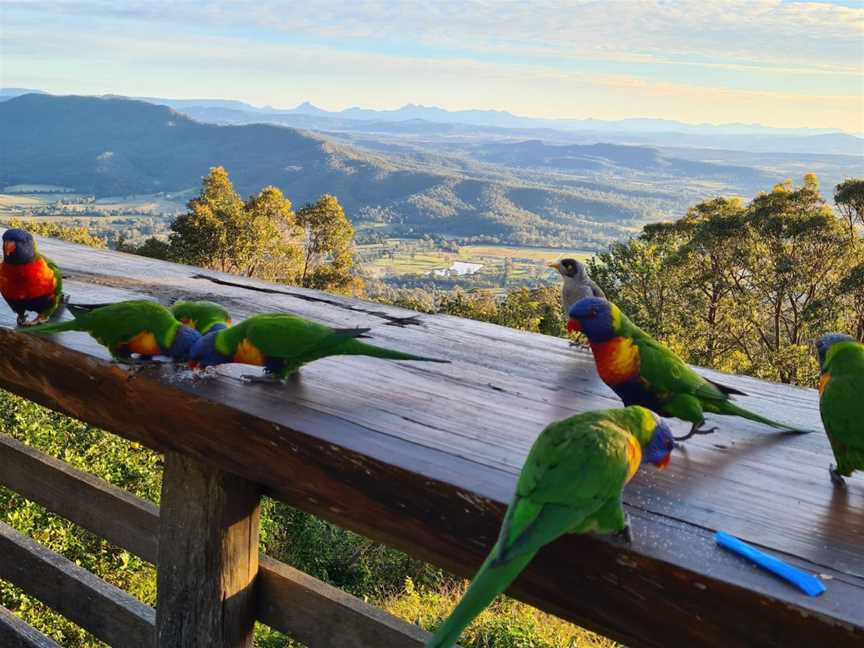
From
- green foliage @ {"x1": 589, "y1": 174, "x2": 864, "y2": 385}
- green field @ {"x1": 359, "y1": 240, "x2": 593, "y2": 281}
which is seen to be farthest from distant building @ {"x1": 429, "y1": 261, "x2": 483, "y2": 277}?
green foliage @ {"x1": 589, "y1": 174, "x2": 864, "y2": 385}

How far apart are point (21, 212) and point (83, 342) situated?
321 feet

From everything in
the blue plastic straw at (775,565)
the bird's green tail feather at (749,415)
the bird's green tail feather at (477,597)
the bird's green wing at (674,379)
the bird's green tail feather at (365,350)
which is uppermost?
the bird's green wing at (674,379)

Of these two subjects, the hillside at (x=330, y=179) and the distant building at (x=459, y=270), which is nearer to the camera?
the distant building at (x=459, y=270)

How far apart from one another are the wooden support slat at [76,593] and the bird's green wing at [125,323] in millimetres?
785

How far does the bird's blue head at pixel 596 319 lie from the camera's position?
5.19 feet

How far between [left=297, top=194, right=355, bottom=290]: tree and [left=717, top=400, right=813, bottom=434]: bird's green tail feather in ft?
93.7

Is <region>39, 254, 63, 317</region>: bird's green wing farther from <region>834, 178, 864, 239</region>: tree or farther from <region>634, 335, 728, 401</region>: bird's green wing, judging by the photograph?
<region>834, 178, 864, 239</region>: tree

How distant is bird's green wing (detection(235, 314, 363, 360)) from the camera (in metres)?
1.52

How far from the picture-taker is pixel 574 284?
11.3 ft

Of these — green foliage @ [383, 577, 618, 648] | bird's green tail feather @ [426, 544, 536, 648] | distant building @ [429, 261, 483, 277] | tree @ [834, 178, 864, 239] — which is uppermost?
tree @ [834, 178, 864, 239]

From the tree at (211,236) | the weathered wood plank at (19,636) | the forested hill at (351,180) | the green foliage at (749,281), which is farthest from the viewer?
the forested hill at (351,180)

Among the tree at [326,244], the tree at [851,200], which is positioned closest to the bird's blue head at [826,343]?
the tree at [851,200]

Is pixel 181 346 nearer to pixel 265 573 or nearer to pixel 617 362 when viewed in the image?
pixel 265 573

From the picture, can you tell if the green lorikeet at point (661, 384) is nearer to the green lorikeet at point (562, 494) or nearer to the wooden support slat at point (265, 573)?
the green lorikeet at point (562, 494)
